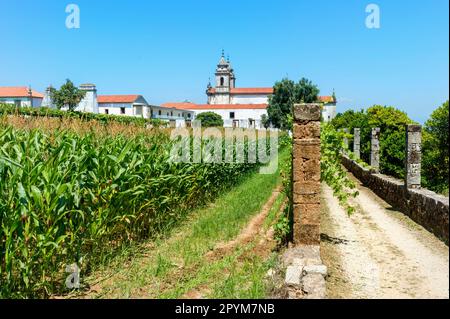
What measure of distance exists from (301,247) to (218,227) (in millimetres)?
2882

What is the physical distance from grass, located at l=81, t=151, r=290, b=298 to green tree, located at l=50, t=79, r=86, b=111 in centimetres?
6210

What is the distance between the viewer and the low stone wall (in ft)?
13.0

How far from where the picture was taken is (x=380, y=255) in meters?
5.94

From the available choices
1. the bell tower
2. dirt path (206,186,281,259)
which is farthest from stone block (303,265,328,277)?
the bell tower

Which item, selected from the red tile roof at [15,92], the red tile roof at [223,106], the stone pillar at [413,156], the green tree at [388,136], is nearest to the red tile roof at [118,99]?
the red tile roof at [15,92]

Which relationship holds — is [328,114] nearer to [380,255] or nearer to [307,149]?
[380,255]

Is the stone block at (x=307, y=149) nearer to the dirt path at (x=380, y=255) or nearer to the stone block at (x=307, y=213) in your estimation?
the stone block at (x=307, y=213)

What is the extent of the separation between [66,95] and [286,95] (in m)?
33.0

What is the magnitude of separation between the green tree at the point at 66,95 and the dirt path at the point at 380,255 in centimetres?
6130

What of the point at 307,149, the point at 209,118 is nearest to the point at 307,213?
the point at 307,149

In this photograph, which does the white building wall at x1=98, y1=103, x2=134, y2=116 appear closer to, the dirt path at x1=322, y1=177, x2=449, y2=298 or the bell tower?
the bell tower

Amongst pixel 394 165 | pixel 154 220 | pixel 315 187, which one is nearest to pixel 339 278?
pixel 315 187

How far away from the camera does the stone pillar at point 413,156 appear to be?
374 inches

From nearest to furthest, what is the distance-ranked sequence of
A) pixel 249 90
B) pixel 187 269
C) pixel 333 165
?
1. pixel 187 269
2. pixel 333 165
3. pixel 249 90
